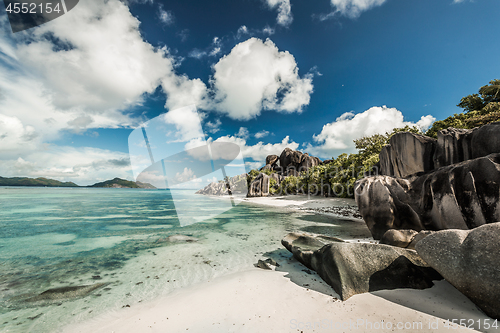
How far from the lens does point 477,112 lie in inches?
874

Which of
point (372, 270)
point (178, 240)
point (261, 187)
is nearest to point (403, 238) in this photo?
point (372, 270)

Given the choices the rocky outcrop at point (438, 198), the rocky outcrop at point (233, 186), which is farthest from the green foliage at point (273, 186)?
the rocky outcrop at point (438, 198)

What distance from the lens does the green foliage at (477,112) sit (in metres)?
19.9

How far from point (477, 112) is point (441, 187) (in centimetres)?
2403

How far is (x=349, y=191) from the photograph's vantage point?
89.8ft

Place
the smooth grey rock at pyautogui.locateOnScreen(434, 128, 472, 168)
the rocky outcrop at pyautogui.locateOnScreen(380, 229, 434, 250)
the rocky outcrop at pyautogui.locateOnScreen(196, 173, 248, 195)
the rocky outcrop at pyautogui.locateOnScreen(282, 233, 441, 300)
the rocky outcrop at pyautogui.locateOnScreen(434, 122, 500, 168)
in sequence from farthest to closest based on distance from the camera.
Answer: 1. the rocky outcrop at pyautogui.locateOnScreen(196, 173, 248, 195)
2. the smooth grey rock at pyautogui.locateOnScreen(434, 128, 472, 168)
3. the rocky outcrop at pyautogui.locateOnScreen(434, 122, 500, 168)
4. the rocky outcrop at pyautogui.locateOnScreen(380, 229, 434, 250)
5. the rocky outcrop at pyautogui.locateOnScreen(282, 233, 441, 300)

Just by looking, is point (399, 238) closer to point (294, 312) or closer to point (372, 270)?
point (372, 270)

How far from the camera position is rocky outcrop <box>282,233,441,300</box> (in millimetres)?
4695

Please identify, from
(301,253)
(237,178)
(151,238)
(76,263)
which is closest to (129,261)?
(76,263)

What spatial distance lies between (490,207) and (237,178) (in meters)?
71.1

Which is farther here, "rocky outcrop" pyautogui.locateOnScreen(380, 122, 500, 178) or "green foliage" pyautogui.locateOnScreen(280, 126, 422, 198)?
"green foliage" pyautogui.locateOnScreen(280, 126, 422, 198)

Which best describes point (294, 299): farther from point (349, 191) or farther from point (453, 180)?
point (349, 191)

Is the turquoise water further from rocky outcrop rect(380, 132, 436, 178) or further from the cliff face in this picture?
rocky outcrop rect(380, 132, 436, 178)

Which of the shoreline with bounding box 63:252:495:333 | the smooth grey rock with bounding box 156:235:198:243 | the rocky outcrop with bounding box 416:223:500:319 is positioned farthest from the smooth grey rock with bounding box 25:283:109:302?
the rocky outcrop with bounding box 416:223:500:319
